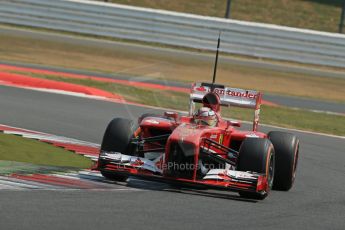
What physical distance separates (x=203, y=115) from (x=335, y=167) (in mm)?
3462

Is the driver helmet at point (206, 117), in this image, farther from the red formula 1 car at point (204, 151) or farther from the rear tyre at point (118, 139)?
the rear tyre at point (118, 139)

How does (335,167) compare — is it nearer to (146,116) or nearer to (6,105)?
(146,116)

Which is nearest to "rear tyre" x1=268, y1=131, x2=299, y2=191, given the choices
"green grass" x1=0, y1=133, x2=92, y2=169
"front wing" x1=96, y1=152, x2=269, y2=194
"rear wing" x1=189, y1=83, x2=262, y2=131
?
"rear wing" x1=189, y1=83, x2=262, y2=131

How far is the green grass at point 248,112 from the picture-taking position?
20.0 meters

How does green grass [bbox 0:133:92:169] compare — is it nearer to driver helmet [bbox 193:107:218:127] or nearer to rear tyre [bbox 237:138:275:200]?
driver helmet [bbox 193:107:218:127]

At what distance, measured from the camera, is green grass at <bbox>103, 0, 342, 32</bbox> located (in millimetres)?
36375

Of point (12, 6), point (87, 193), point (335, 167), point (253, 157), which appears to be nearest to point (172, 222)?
point (87, 193)

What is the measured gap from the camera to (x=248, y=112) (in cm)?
2166

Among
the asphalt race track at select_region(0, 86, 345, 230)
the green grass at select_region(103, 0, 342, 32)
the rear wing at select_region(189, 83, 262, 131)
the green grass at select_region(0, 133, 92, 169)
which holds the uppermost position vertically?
the green grass at select_region(103, 0, 342, 32)

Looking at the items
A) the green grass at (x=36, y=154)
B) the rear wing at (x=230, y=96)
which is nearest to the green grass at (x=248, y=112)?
the rear wing at (x=230, y=96)

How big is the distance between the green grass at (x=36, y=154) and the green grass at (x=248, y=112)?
7179 millimetres

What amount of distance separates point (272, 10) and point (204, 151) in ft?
89.4

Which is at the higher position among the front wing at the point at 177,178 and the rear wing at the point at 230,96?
the rear wing at the point at 230,96

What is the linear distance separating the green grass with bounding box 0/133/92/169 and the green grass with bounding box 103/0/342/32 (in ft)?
75.6
